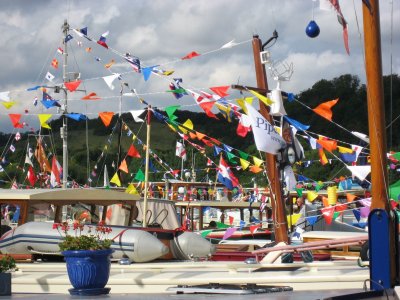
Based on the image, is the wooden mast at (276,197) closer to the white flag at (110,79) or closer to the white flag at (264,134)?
the white flag at (264,134)

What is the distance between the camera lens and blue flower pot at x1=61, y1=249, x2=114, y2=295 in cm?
1131

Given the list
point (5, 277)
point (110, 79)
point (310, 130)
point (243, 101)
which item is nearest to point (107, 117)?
point (110, 79)

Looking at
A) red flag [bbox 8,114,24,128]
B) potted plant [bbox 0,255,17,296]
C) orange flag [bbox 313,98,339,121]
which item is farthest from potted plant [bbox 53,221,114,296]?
red flag [bbox 8,114,24,128]

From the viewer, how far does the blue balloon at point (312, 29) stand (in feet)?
32.0

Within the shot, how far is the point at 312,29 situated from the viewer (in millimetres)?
9781

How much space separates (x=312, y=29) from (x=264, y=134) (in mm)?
5022

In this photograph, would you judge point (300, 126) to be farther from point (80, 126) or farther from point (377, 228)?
point (80, 126)

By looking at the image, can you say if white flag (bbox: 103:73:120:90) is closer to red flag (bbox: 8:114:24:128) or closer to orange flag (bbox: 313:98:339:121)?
red flag (bbox: 8:114:24:128)

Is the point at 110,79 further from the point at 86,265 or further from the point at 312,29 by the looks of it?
the point at 312,29

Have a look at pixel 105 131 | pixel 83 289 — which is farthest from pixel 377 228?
pixel 105 131

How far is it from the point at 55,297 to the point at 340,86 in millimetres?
59930

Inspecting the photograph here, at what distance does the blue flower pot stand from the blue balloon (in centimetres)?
411

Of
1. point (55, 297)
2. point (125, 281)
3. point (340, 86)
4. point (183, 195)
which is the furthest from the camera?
point (340, 86)

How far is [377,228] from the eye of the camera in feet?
33.3
